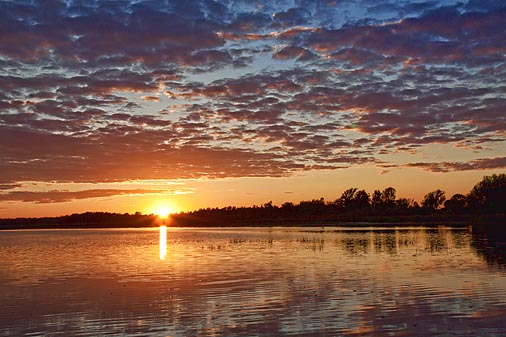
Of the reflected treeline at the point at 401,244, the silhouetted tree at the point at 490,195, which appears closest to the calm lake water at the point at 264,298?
the reflected treeline at the point at 401,244

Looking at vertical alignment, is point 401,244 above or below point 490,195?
Answer: below

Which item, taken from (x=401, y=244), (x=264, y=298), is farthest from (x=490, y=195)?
(x=264, y=298)

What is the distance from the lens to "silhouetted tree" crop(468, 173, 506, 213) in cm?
17762

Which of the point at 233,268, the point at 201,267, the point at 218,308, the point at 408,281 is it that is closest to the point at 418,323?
the point at 218,308

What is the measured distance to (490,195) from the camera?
18275 centimetres

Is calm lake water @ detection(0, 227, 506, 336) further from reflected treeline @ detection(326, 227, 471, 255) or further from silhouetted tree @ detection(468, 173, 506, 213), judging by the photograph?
silhouetted tree @ detection(468, 173, 506, 213)

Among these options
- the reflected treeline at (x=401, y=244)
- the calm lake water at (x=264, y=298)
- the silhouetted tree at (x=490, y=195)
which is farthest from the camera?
the silhouetted tree at (x=490, y=195)

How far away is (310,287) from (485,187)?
179171mm

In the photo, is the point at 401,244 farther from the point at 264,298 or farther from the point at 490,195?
the point at 490,195

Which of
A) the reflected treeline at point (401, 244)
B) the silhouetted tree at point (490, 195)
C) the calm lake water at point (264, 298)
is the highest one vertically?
the silhouetted tree at point (490, 195)

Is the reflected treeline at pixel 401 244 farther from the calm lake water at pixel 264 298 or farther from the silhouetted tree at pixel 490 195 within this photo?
the silhouetted tree at pixel 490 195

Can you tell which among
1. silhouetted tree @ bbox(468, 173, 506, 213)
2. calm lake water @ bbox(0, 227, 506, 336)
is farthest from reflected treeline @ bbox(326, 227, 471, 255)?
silhouetted tree @ bbox(468, 173, 506, 213)

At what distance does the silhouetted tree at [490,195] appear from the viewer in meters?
178

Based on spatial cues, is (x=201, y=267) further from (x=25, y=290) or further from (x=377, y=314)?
(x=377, y=314)
